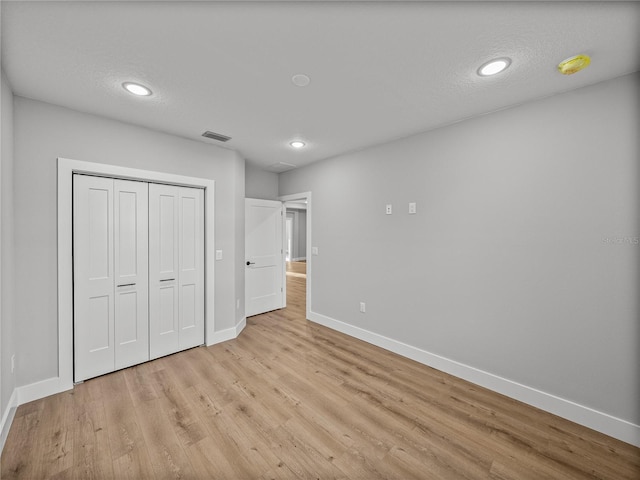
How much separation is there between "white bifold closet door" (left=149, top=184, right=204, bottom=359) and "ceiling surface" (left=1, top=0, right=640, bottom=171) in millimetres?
963

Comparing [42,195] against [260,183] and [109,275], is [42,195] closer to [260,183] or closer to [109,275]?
[109,275]

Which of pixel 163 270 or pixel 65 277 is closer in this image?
pixel 65 277

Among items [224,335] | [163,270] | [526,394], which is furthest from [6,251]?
[526,394]

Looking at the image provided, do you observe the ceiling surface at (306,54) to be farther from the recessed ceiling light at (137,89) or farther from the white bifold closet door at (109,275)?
the white bifold closet door at (109,275)

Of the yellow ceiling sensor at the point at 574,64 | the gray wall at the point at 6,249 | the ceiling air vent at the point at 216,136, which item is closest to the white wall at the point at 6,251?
the gray wall at the point at 6,249

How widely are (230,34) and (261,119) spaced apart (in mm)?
1106

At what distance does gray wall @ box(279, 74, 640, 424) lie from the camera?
6.11ft

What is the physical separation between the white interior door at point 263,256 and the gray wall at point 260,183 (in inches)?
6.6

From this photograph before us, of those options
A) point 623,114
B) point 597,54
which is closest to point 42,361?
point 597,54

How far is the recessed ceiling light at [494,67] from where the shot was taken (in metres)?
1.70

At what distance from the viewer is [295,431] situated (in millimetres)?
1876

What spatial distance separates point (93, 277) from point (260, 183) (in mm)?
2763

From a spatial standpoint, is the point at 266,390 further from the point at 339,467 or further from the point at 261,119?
the point at 261,119

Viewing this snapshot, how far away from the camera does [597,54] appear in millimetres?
1632
